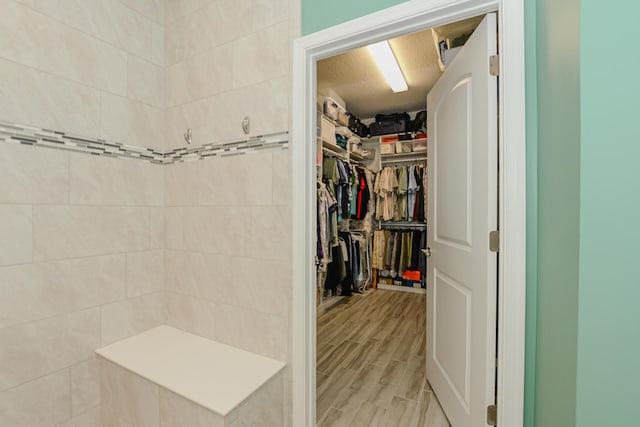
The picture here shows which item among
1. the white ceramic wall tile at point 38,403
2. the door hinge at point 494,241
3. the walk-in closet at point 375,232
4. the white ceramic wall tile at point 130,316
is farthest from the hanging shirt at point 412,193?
the white ceramic wall tile at point 38,403

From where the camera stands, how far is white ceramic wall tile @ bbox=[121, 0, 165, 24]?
1656mm

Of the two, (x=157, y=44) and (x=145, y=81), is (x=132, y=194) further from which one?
(x=157, y=44)

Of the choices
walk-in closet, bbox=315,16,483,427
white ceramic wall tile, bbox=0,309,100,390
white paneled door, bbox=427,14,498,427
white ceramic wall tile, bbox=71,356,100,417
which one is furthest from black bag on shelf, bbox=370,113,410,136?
white ceramic wall tile, bbox=71,356,100,417

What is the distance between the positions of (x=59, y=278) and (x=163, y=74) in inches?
52.9

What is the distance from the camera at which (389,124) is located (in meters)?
4.35

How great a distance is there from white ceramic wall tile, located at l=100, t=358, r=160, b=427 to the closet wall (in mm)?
82

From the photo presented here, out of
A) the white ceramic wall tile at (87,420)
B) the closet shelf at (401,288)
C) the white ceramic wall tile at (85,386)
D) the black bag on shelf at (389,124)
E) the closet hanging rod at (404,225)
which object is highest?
the black bag on shelf at (389,124)

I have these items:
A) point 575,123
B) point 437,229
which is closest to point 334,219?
point 437,229

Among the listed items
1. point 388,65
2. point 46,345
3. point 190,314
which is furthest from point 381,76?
point 46,345

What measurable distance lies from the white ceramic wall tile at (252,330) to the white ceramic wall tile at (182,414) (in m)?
0.39

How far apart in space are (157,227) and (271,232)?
2.90 feet

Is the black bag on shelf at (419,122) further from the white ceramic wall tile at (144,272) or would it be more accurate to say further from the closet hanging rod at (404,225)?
the white ceramic wall tile at (144,272)

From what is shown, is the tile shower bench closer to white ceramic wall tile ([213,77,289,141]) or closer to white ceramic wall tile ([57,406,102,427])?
white ceramic wall tile ([57,406,102,427])

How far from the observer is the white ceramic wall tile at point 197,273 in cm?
158
